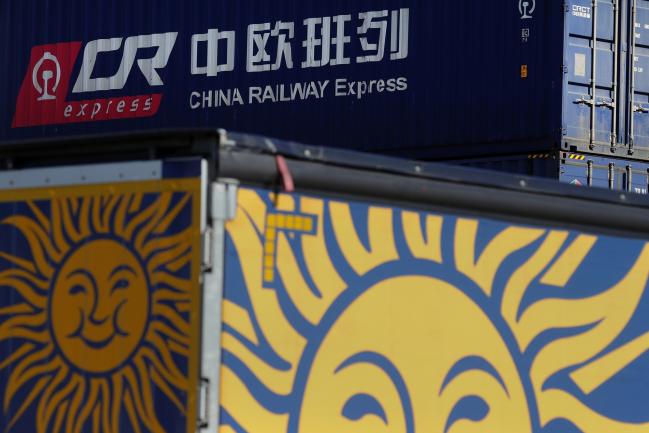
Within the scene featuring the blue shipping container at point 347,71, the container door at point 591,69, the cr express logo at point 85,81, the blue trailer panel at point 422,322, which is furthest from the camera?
the cr express logo at point 85,81

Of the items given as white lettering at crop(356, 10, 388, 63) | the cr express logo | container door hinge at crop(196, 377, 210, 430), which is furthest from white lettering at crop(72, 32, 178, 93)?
container door hinge at crop(196, 377, 210, 430)

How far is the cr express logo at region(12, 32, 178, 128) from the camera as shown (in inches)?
690

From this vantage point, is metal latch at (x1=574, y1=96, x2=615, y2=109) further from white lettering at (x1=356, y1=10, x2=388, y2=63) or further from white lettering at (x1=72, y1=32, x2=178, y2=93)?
white lettering at (x1=72, y1=32, x2=178, y2=93)

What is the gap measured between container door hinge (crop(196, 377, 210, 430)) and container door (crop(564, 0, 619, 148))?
33.7 feet

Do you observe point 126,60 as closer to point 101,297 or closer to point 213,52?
point 213,52

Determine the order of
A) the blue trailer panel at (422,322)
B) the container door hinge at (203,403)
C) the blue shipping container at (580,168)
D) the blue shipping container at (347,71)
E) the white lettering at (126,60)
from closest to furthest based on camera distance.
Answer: the container door hinge at (203,403) → the blue trailer panel at (422,322) → the blue shipping container at (580,168) → the blue shipping container at (347,71) → the white lettering at (126,60)

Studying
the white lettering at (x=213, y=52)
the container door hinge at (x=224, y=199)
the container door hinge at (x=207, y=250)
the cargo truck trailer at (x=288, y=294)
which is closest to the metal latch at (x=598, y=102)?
the white lettering at (x=213, y=52)

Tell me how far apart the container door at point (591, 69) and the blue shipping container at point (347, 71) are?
0.01 meters

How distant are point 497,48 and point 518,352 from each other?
32.7 ft

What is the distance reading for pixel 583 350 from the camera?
5.27m

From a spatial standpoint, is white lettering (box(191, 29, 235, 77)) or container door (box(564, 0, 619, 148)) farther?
white lettering (box(191, 29, 235, 77))

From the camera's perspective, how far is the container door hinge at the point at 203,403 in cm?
414

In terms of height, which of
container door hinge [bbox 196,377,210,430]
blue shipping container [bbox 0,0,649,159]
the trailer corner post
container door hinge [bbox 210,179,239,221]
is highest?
blue shipping container [bbox 0,0,649,159]

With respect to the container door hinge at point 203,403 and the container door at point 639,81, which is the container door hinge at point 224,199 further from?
the container door at point 639,81
